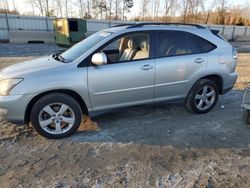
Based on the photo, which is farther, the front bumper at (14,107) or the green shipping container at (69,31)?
the green shipping container at (69,31)

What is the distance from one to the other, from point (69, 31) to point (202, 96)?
49.9 feet

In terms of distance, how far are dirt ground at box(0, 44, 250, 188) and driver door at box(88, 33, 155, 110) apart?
0.51m

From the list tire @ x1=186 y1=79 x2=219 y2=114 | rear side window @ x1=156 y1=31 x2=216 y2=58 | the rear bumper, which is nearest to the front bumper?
rear side window @ x1=156 y1=31 x2=216 y2=58

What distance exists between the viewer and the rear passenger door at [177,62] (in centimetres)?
421

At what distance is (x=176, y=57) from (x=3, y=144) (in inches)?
125

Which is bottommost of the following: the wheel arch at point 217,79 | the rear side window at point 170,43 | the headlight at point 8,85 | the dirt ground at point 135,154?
the dirt ground at point 135,154

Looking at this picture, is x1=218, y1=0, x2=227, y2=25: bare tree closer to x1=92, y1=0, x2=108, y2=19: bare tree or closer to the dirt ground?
x1=92, y1=0, x2=108, y2=19: bare tree

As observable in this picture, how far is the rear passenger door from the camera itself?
4.21m

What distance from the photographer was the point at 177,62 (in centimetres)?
427

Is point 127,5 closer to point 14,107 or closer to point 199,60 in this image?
point 199,60

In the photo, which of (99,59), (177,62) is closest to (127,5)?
(177,62)

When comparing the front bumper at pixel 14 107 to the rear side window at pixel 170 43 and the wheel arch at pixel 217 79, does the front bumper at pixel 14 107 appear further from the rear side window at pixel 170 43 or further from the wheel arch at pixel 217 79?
the wheel arch at pixel 217 79

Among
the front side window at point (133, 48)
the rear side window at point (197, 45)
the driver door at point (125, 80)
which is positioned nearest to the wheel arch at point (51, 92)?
the driver door at point (125, 80)

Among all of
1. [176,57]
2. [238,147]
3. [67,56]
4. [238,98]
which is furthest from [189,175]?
[238,98]
